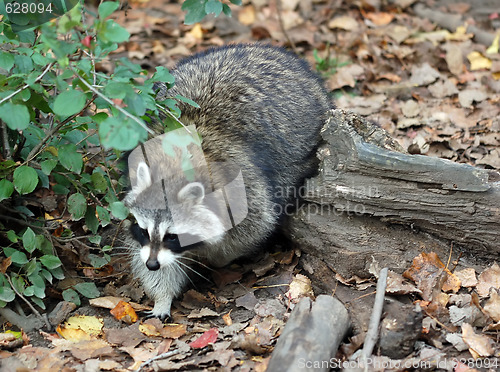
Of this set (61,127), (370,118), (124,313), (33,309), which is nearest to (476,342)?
(124,313)

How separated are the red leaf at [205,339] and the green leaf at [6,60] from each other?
2.42 m

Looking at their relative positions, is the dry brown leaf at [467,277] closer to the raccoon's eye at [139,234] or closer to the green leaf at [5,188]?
the raccoon's eye at [139,234]

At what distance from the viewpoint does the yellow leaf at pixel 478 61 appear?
8.13 m

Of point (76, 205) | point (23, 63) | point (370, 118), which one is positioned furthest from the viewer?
point (370, 118)

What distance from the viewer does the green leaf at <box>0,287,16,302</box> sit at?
447 centimetres

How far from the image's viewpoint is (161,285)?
196 inches

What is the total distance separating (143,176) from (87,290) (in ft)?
3.97

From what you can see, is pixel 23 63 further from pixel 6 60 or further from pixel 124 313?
pixel 124 313

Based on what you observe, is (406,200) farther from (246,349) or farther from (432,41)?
(432,41)

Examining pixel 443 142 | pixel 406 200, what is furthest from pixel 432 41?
pixel 406 200

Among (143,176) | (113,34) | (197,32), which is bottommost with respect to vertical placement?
(143,176)

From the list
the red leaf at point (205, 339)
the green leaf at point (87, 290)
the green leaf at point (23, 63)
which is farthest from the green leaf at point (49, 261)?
the green leaf at point (23, 63)

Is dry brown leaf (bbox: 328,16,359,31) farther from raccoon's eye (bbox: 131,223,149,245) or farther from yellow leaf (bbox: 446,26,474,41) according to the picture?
raccoon's eye (bbox: 131,223,149,245)
